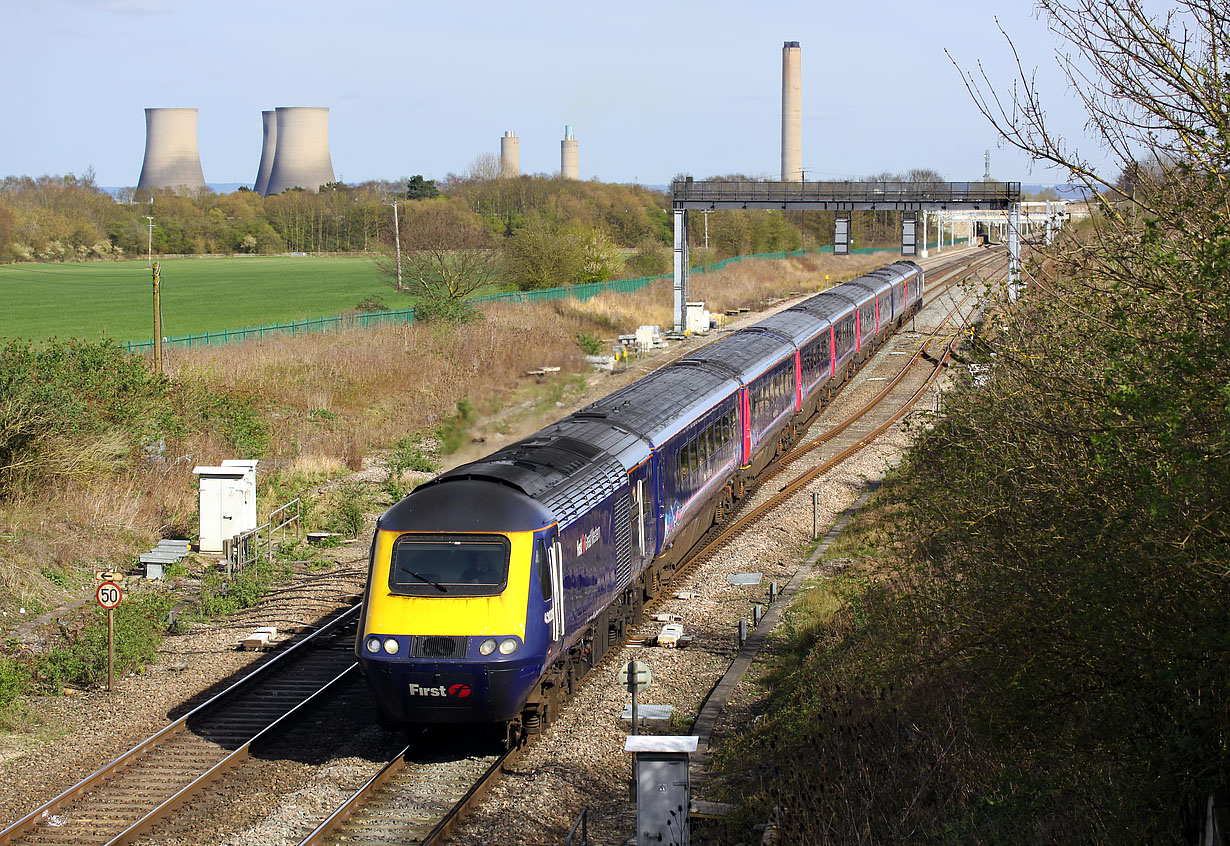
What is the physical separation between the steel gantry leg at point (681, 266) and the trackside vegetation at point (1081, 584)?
37.1 metres

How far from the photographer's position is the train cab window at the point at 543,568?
1093cm

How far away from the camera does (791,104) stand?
303ft

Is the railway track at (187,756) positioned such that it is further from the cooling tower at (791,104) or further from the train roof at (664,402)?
the cooling tower at (791,104)

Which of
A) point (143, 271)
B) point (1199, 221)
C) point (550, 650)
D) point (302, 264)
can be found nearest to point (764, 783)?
point (550, 650)

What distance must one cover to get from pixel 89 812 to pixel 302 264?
9675 cm

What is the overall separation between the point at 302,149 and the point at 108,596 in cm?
12482

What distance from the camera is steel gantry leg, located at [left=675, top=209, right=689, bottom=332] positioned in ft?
158

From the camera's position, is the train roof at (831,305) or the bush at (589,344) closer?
the train roof at (831,305)

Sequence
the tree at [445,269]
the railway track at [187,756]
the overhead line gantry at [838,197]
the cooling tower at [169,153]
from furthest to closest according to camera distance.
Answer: the cooling tower at [169,153]
the overhead line gantry at [838,197]
the tree at [445,269]
the railway track at [187,756]

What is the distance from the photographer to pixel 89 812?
10586mm

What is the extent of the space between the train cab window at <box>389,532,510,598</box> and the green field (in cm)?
3427

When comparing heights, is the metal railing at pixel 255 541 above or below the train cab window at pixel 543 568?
below

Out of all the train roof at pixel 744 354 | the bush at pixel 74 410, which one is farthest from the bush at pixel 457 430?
the bush at pixel 74 410

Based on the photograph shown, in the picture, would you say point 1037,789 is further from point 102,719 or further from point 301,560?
point 301,560
